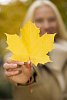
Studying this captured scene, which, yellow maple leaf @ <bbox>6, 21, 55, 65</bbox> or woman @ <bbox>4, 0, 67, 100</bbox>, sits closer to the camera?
yellow maple leaf @ <bbox>6, 21, 55, 65</bbox>

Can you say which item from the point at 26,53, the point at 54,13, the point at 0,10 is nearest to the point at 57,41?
the point at 54,13

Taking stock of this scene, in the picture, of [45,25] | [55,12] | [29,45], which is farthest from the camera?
[55,12]

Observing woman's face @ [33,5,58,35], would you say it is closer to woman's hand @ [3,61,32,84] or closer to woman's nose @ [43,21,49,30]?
woman's nose @ [43,21,49,30]

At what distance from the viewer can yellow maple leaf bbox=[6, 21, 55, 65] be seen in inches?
45.5

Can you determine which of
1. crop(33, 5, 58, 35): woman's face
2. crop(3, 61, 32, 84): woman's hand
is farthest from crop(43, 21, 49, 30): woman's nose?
crop(3, 61, 32, 84): woman's hand

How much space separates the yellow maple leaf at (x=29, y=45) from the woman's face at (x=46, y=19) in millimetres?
1175

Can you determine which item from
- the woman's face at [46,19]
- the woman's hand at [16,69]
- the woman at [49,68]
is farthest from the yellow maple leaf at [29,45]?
the woman's face at [46,19]

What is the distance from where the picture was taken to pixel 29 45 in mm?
1162

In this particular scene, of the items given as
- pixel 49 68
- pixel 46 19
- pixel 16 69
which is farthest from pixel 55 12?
pixel 16 69

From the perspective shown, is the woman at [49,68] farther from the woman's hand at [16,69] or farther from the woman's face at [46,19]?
the woman's hand at [16,69]

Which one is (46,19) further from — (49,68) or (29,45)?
(29,45)

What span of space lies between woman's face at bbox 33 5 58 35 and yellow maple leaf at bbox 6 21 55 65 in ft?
3.85

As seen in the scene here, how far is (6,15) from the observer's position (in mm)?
4422

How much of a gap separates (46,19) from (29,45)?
1.28m
